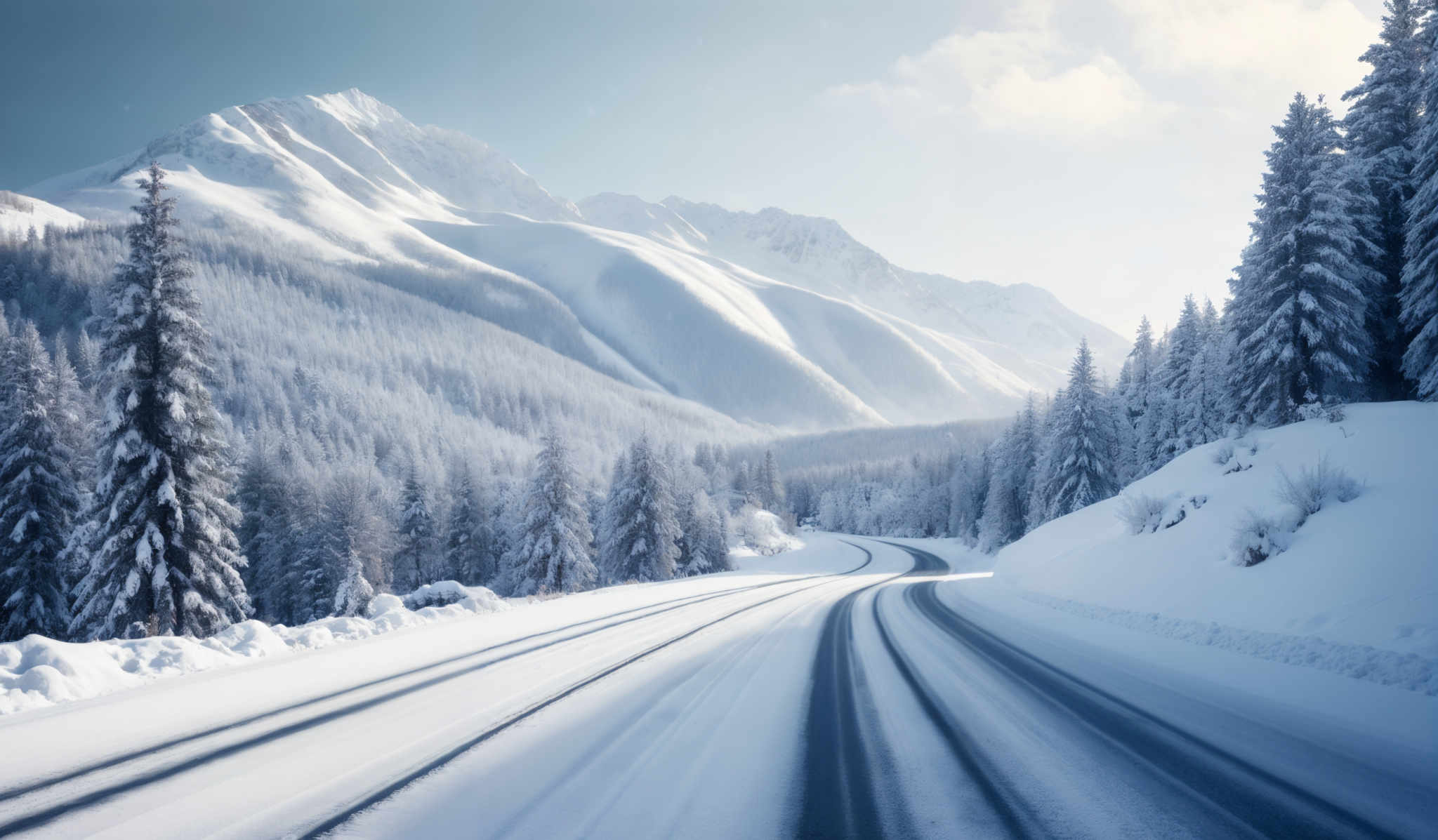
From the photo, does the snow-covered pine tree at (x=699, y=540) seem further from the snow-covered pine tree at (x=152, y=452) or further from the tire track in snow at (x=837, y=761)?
the tire track in snow at (x=837, y=761)

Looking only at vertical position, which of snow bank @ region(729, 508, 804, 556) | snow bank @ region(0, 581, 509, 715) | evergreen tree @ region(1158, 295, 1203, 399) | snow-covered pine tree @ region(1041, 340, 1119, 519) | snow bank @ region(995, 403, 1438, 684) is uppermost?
evergreen tree @ region(1158, 295, 1203, 399)

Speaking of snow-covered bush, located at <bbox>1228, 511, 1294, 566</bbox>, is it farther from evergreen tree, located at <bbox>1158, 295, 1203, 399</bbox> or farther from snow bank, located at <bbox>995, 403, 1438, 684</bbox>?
evergreen tree, located at <bbox>1158, 295, 1203, 399</bbox>

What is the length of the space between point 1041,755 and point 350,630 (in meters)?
10.3

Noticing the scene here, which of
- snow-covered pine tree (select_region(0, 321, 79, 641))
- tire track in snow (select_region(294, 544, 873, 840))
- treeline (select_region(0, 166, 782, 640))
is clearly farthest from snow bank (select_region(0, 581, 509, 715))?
snow-covered pine tree (select_region(0, 321, 79, 641))

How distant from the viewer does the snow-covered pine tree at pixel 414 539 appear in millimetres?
47688

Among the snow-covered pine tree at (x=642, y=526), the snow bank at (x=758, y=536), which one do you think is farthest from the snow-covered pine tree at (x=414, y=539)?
the snow bank at (x=758, y=536)

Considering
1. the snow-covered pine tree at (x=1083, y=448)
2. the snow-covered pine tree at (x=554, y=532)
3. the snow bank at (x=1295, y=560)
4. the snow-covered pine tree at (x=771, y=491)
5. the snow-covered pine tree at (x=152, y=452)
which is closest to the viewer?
the snow bank at (x=1295, y=560)

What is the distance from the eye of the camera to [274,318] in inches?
7800

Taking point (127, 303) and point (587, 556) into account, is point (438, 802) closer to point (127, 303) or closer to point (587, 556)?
point (127, 303)

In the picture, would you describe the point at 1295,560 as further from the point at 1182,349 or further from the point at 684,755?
the point at 1182,349

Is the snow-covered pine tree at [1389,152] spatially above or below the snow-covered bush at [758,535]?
above

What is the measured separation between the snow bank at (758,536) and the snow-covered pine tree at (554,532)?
3131cm

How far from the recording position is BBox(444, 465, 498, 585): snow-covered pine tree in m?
48.0

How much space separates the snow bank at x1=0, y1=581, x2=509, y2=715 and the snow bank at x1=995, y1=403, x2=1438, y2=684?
44.1 feet
